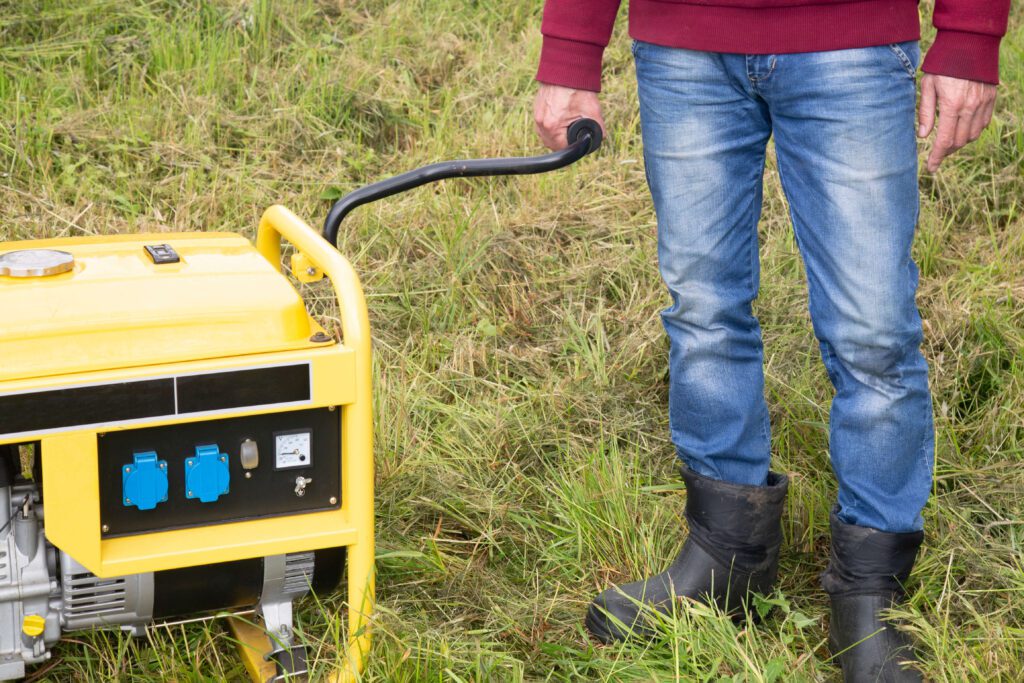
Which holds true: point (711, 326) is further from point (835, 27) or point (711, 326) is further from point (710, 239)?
point (835, 27)

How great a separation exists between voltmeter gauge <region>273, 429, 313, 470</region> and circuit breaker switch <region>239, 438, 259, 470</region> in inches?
1.2

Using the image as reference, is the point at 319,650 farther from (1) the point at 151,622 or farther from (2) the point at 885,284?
(2) the point at 885,284

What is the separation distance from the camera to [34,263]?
1.73 m

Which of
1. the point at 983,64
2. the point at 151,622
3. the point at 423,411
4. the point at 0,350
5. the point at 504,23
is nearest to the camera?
the point at 0,350

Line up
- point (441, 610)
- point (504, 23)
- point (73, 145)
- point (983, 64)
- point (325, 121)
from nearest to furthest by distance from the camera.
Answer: point (983, 64) < point (441, 610) < point (73, 145) < point (325, 121) < point (504, 23)

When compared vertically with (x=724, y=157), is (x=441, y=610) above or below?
Answer: below

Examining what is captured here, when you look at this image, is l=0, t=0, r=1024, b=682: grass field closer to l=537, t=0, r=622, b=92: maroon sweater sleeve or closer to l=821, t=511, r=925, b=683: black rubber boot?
l=821, t=511, r=925, b=683: black rubber boot

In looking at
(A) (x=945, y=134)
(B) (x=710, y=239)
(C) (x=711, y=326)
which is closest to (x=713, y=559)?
(C) (x=711, y=326)

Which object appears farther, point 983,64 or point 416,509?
point 416,509

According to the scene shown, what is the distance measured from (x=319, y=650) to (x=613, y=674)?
0.52 metres

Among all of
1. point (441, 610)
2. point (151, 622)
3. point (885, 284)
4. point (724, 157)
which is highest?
point (724, 157)

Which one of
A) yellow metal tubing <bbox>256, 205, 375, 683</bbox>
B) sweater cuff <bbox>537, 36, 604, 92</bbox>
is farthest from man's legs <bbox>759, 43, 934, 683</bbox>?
yellow metal tubing <bbox>256, 205, 375, 683</bbox>

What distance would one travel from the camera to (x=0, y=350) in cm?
156

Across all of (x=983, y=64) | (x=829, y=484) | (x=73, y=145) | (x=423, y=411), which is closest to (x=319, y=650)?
(x=423, y=411)
